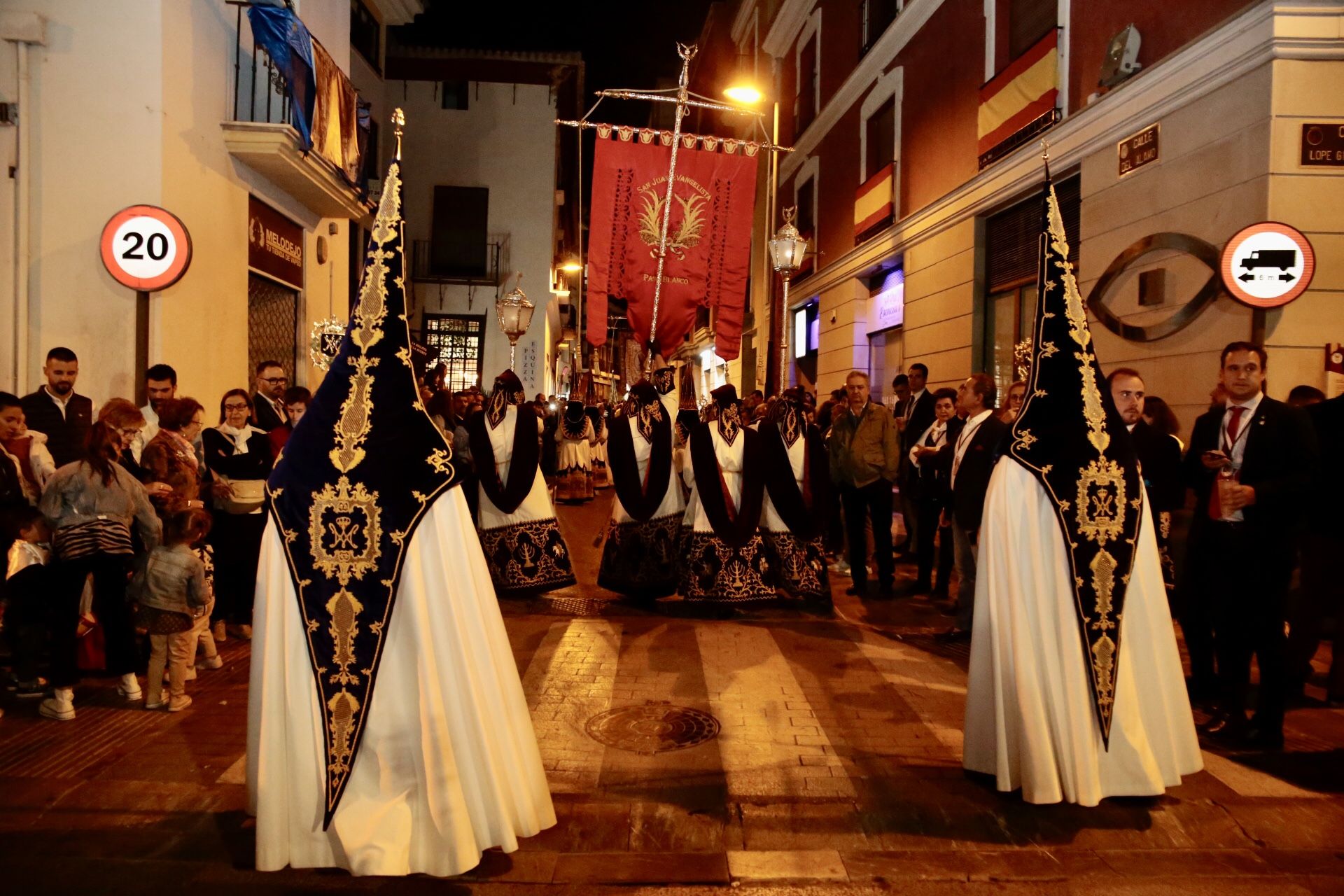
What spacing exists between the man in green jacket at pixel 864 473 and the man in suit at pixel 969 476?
4.06 ft

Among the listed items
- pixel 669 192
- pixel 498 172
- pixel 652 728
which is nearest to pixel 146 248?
pixel 669 192

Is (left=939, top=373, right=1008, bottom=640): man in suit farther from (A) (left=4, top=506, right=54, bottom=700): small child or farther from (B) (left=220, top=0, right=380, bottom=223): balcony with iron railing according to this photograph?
(B) (left=220, top=0, right=380, bottom=223): balcony with iron railing

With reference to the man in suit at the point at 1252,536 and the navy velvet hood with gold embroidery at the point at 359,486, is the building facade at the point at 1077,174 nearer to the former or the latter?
the man in suit at the point at 1252,536

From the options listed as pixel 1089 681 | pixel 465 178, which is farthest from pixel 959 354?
pixel 465 178

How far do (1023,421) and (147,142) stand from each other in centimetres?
891

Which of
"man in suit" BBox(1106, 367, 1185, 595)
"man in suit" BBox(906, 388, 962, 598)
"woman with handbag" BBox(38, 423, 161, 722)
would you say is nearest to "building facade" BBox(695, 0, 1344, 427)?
"man in suit" BBox(906, 388, 962, 598)

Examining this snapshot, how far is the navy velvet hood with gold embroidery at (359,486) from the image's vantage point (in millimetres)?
3211

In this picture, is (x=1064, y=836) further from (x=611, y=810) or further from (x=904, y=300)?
(x=904, y=300)

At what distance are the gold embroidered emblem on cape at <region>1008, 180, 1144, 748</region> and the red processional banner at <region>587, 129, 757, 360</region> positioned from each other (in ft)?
19.5

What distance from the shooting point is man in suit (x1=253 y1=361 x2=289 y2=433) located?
24.3 feet

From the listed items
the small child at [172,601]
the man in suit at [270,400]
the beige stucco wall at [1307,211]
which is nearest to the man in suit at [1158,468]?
the beige stucco wall at [1307,211]

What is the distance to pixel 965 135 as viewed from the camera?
42.4 feet

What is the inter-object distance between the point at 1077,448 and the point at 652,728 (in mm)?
2561

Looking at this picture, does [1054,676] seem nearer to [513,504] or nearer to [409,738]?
[409,738]
